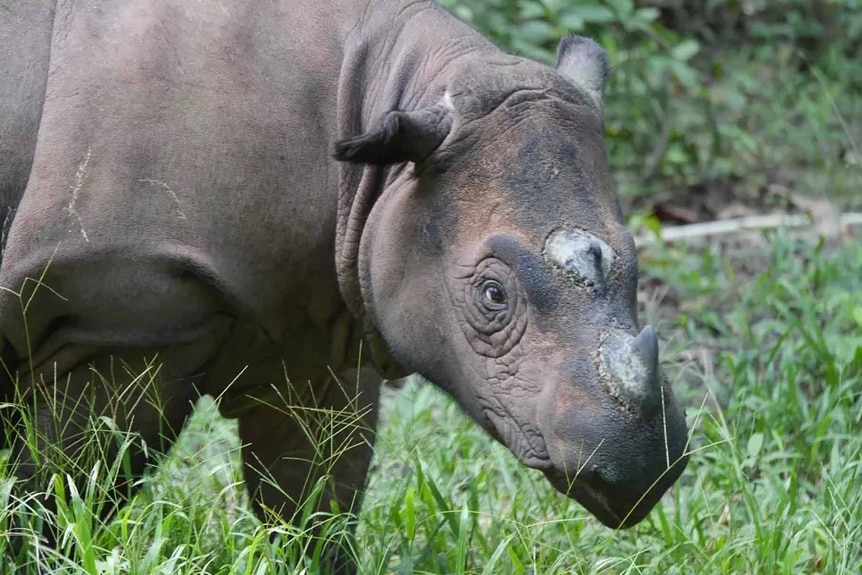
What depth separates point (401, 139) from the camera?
381cm

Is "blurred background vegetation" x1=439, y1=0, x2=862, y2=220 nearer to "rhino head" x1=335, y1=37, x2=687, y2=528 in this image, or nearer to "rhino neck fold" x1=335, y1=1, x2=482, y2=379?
"rhino neck fold" x1=335, y1=1, x2=482, y2=379

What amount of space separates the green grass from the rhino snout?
0.64 m

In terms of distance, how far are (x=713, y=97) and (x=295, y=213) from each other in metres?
6.54

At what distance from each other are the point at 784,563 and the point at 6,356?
2.32 m

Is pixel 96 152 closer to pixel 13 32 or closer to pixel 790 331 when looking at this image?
pixel 13 32

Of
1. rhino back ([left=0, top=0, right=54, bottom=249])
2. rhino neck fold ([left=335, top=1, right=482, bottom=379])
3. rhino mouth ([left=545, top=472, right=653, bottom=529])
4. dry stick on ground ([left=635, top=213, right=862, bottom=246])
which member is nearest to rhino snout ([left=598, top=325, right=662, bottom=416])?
rhino mouth ([left=545, top=472, right=653, bottom=529])

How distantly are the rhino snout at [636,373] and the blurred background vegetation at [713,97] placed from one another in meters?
4.69

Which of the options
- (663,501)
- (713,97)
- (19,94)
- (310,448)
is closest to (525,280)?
(310,448)

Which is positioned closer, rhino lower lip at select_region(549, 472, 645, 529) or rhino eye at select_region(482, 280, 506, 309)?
rhino lower lip at select_region(549, 472, 645, 529)

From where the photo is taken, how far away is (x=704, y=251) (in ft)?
25.0

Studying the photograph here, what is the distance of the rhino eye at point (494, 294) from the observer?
373cm

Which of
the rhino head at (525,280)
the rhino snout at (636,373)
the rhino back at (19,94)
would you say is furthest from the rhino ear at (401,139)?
the rhino back at (19,94)

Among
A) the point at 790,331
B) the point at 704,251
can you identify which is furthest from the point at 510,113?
the point at 704,251

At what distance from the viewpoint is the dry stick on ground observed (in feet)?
26.2
